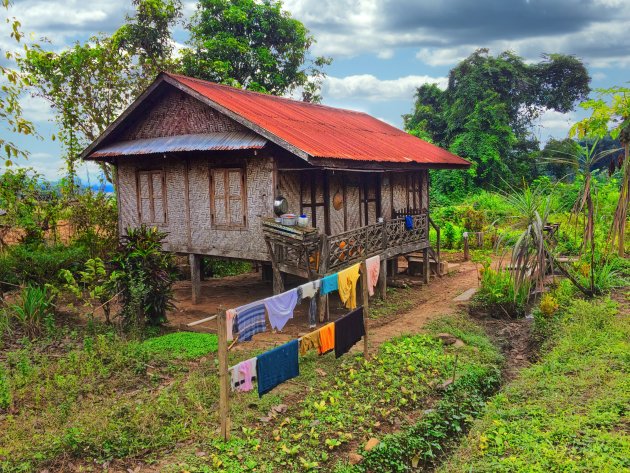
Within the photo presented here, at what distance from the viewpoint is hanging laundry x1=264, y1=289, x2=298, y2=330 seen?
7.39m

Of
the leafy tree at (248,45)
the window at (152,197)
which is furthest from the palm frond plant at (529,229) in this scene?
the leafy tree at (248,45)

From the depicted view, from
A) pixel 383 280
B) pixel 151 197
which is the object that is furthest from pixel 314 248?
pixel 151 197

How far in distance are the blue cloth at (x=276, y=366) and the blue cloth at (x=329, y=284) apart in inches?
59.7

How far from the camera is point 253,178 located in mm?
11789

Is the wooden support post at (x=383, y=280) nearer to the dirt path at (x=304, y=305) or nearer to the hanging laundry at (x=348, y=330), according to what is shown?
the dirt path at (x=304, y=305)

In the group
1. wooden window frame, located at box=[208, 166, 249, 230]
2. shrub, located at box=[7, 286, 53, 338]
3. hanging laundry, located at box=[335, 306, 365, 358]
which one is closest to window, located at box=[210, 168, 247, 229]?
wooden window frame, located at box=[208, 166, 249, 230]

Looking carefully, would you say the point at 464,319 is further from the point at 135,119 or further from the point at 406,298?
the point at 135,119

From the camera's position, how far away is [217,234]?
12.6m

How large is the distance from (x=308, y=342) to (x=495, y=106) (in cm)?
2485

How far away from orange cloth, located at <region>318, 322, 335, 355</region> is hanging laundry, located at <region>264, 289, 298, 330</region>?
560 mm

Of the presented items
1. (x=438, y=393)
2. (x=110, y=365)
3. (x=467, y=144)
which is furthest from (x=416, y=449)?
(x=467, y=144)

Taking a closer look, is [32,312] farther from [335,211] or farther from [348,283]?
[335,211]

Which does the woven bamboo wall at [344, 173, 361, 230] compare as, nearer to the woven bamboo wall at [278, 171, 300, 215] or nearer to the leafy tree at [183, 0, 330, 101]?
the woven bamboo wall at [278, 171, 300, 215]

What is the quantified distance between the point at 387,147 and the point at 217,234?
5301mm
